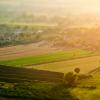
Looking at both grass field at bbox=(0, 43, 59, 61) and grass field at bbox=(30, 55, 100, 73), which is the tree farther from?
grass field at bbox=(0, 43, 59, 61)

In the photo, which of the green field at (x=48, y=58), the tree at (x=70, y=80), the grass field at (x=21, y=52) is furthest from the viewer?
the grass field at (x=21, y=52)

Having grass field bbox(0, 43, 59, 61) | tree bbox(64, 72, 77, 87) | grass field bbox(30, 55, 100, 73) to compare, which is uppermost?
grass field bbox(0, 43, 59, 61)

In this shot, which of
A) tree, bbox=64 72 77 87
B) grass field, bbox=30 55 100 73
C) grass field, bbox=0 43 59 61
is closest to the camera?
tree, bbox=64 72 77 87

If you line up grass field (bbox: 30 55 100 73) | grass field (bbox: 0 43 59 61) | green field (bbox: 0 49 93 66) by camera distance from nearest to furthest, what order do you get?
grass field (bbox: 30 55 100 73) < green field (bbox: 0 49 93 66) < grass field (bbox: 0 43 59 61)

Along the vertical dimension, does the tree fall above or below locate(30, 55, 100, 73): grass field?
below

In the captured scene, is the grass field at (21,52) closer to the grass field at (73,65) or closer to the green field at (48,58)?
the green field at (48,58)

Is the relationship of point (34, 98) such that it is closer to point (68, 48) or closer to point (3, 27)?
point (68, 48)

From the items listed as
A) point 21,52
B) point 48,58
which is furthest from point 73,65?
point 21,52

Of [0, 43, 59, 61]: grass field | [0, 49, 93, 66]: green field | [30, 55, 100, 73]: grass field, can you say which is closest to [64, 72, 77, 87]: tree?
[30, 55, 100, 73]: grass field

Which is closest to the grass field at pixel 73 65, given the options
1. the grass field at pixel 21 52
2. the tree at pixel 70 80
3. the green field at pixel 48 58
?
the green field at pixel 48 58

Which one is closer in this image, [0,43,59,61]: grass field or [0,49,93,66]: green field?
[0,49,93,66]: green field
